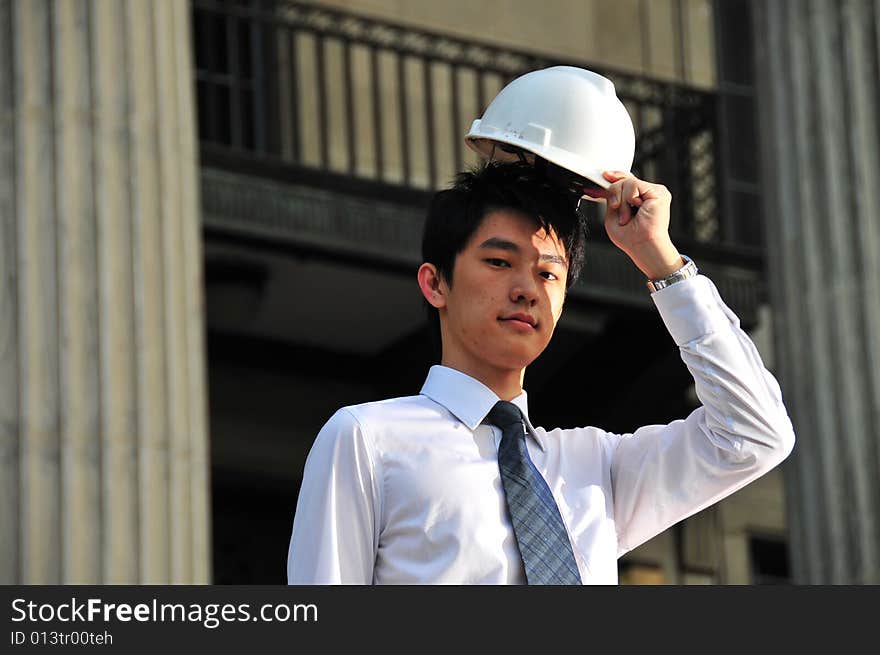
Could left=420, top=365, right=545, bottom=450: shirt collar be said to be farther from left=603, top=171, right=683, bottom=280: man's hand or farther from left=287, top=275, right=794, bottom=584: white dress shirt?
left=603, top=171, right=683, bottom=280: man's hand

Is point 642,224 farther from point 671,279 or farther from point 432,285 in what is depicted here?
point 432,285

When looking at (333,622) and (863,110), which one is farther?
(863,110)

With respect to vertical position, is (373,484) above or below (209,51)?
below

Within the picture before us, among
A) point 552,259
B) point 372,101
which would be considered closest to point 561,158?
point 552,259

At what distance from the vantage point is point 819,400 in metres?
10.9

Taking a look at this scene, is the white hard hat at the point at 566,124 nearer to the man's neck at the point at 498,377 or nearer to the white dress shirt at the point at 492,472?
the white dress shirt at the point at 492,472

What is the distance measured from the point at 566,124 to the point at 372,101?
9.21m

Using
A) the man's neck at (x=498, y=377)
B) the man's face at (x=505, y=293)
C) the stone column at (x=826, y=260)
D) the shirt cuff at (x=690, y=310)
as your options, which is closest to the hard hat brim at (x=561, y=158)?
the man's face at (x=505, y=293)

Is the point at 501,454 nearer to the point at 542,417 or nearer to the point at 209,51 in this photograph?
→ the point at 209,51

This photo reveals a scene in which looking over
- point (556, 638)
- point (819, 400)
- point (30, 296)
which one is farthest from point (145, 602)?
point (819, 400)

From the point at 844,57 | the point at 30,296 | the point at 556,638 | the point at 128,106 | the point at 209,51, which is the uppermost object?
the point at 209,51

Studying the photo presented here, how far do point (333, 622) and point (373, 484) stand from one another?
2.59 ft

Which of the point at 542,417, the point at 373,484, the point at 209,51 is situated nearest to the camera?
the point at 373,484

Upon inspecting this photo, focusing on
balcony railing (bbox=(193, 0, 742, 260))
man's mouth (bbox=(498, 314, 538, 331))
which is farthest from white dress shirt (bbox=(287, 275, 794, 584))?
balcony railing (bbox=(193, 0, 742, 260))
